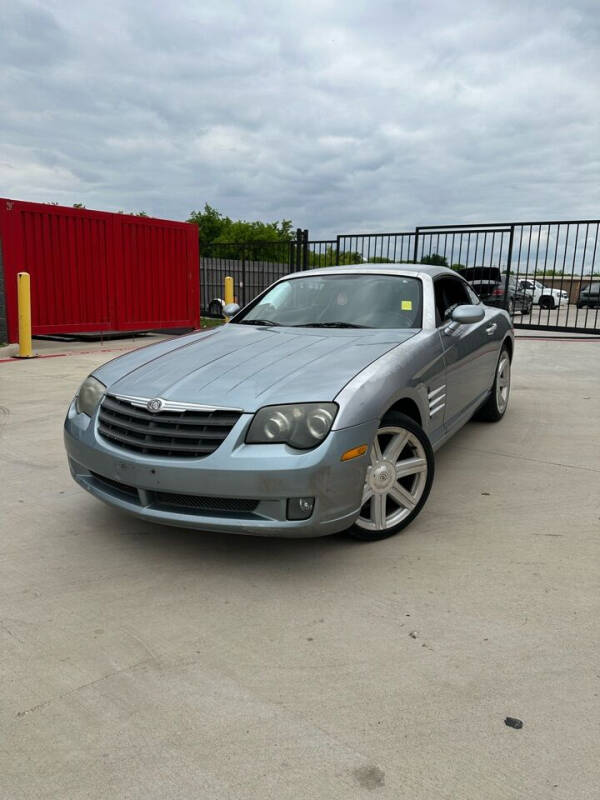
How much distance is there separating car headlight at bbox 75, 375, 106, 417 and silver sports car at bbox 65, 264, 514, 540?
1 centimetres

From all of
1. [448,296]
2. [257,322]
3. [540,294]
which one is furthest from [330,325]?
[540,294]

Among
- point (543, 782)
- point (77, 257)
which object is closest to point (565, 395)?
Answer: point (543, 782)

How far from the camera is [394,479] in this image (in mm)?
3076

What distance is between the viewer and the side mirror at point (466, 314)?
3883 millimetres

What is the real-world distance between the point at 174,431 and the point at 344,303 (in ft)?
5.95

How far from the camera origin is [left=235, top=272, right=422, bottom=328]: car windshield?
→ 12.9 feet

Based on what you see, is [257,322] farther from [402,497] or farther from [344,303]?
[402,497]

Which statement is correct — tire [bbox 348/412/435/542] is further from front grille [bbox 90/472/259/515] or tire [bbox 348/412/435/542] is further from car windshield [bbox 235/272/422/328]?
car windshield [bbox 235/272/422/328]

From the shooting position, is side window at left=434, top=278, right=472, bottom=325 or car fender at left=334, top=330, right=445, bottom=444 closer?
car fender at left=334, top=330, right=445, bottom=444

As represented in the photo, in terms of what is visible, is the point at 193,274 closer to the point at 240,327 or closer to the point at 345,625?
the point at 240,327

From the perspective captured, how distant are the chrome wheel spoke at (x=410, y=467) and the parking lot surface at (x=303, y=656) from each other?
324 millimetres

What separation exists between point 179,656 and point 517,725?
1136mm

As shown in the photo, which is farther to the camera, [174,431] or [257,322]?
[257,322]

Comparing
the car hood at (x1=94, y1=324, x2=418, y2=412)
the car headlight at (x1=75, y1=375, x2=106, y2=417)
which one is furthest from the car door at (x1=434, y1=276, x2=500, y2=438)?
the car headlight at (x1=75, y1=375, x2=106, y2=417)
